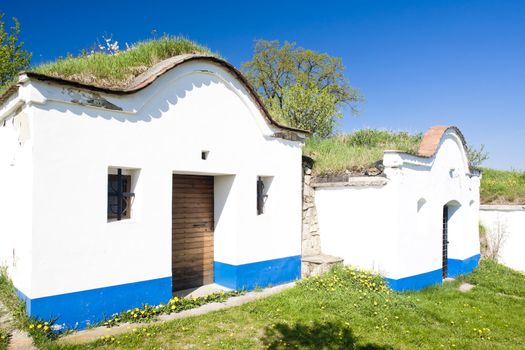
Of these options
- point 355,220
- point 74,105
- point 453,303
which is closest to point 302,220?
point 355,220

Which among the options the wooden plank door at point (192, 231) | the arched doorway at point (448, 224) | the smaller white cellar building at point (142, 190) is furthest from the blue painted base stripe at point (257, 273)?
the arched doorway at point (448, 224)

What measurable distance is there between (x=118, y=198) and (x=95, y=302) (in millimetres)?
1590

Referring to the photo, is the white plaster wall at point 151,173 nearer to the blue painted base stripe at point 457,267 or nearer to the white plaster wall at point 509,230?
the blue painted base stripe at point 457,267

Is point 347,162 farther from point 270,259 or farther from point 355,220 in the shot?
point 270,259

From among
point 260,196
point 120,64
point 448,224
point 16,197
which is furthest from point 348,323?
point 448,224

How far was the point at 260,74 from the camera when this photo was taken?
97.6 feet

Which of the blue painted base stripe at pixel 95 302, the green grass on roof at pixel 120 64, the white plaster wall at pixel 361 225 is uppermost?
the green grass on roof at pixel 120 64

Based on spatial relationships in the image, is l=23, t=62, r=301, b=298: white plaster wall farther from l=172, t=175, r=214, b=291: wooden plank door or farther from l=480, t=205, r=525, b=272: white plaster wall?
l=480, t=205, r=525, b=272: white plaster wall

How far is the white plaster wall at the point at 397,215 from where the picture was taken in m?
7.88

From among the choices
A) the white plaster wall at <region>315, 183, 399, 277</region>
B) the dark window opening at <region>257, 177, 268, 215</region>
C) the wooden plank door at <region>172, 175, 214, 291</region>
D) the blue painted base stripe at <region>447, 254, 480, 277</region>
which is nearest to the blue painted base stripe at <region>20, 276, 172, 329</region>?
the wooden plank door at <region>172, 175, 214, 291</region>

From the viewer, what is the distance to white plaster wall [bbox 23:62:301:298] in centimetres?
505

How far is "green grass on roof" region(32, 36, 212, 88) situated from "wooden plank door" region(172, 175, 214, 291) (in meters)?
2.14

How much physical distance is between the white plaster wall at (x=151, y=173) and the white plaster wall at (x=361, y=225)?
39.6 inches

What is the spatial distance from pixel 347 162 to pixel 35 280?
6864 millimetres
